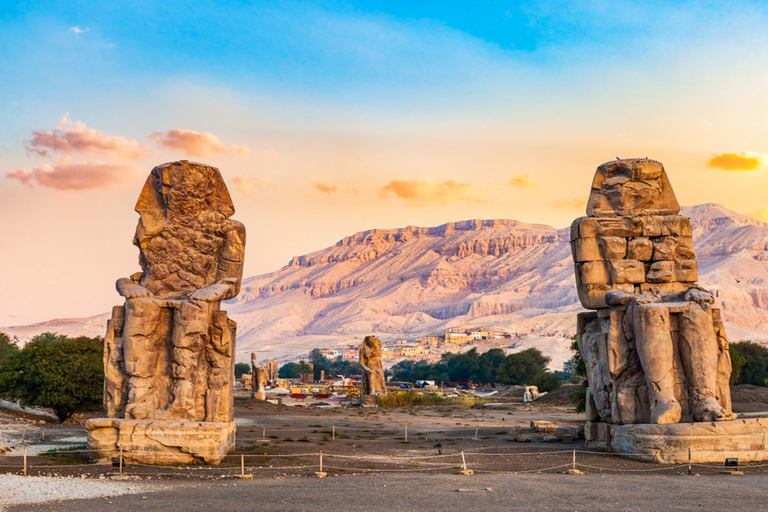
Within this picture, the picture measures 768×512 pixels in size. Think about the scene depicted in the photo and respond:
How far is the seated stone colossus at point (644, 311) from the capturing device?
39.8ft

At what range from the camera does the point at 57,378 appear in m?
21.9

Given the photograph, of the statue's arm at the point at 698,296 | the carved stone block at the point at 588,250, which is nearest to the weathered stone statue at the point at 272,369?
the carved stone block at the point at 588,250

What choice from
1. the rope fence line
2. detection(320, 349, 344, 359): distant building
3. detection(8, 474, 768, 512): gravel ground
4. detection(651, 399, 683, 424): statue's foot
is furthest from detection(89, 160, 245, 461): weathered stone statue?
detection(320, 349, 344, 359): distant building

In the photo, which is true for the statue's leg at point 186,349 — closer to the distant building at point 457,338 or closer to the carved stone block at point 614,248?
the carved stone block at point 614,248

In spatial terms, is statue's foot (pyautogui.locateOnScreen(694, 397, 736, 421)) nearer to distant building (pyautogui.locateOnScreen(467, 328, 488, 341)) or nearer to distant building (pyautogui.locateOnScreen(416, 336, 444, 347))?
distant building (pyautogui.locateOnScreen(467, 328, 488, 341))

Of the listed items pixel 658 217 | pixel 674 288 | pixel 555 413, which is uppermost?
pixel 658 217

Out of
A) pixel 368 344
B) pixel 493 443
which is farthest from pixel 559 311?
pixel 493 443

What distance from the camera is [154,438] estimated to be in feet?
36.3

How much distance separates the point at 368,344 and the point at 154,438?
24.8 metres

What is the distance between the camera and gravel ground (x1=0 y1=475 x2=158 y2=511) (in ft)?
27.6

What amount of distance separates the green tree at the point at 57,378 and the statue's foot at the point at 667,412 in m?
16.5

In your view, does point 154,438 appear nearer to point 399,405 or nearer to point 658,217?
point 658,217

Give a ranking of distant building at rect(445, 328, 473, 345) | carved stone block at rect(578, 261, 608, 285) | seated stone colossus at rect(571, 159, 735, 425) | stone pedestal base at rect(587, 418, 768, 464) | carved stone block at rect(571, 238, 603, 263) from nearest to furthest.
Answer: stone pedestal base at rect(587, 418, 768, 464) → seated stone colossus at rect(571, 159, 735, 425) → carved stone block at rect(578, 261, 608, 285) → carved stone block at rect(571, 238, 603, 263) → distant building at rect(445, 328, 473, 345)

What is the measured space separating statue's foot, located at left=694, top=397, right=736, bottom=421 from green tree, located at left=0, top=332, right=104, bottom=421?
17026mm
